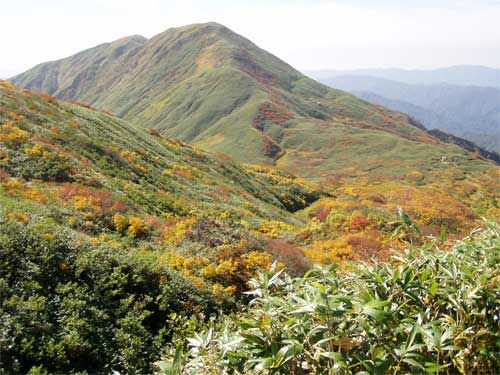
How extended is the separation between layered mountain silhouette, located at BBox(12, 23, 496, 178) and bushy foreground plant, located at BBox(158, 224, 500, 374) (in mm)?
62056

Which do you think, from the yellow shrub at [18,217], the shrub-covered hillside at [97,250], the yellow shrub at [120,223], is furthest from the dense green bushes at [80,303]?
the yellow shrub at [120,223]

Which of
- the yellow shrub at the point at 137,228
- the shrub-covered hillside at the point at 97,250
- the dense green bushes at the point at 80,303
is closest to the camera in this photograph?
the dense green bushes at the point at 80,303

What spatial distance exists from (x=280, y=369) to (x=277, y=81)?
141884 millimetres

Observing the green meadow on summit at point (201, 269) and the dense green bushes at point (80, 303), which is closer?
the green meadow on summit at point (201, 269)

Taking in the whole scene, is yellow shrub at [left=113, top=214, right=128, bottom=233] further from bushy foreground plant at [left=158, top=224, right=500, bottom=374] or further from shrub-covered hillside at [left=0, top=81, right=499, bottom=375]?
bushy foreground plant at [left=158, top=224, right=500, bottom=374]

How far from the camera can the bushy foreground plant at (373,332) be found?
2713mm

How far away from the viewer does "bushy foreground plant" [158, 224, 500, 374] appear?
271 cm

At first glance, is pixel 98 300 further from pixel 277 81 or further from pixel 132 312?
pixel 277 81

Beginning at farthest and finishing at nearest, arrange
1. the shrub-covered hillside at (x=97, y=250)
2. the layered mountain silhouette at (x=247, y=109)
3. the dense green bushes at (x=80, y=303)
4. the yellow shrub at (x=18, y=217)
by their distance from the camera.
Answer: the layered mountain silhouette at (x=247, y=109)
the yellow shrub at (x=18, y=217)
the shrub-covered hillside at (x=97, y=250)
the dense green bushes at (x=80, y=303)

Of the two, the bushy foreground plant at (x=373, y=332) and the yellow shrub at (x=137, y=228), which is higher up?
the bushy foreground plant at (x=373, y=332)

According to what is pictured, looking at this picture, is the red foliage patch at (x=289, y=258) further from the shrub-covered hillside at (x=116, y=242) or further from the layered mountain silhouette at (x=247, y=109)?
the layered mountain silhouette at (x=247, y=109)

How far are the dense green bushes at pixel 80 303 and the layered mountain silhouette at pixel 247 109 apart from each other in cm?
5872

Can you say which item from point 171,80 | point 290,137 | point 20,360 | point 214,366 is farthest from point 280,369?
point 171,80

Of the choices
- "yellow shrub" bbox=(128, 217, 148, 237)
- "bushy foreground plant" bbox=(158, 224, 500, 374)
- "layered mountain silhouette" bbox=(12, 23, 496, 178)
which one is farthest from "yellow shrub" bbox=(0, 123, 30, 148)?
"layered mountain silhouette" bbox=(12, 23, 496, 178)
